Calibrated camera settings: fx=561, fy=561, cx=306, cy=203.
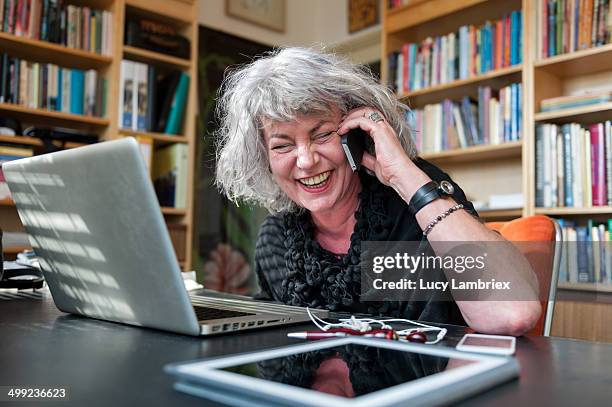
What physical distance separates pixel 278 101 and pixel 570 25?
72.0 inches

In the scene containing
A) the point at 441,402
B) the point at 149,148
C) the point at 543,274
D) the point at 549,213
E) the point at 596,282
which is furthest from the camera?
the point at 149,148

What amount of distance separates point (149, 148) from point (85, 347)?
2.45 meters

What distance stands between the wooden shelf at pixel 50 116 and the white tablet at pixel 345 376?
2.51 metres

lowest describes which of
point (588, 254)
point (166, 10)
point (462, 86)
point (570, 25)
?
point (588, 254)

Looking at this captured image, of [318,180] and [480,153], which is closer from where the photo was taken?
[318,180]

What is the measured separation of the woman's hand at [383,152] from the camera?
1078 millimetres

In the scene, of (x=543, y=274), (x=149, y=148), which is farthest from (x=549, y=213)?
(x=149, y=148)

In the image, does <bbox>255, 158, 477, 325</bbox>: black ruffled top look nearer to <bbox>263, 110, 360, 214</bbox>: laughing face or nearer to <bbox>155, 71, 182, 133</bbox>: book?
<bbox>263, 110, 360, 214</bbox>: laughing face

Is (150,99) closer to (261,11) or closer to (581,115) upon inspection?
(261,11)

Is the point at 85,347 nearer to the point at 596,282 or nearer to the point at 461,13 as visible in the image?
the point at 596,282

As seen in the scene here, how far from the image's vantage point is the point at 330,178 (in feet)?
4.14

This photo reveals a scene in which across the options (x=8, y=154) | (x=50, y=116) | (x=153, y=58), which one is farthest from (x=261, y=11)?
(x=8, y=154)

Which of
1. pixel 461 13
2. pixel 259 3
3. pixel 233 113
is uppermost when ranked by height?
pixel 259 3

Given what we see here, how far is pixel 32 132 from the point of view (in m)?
2.65
